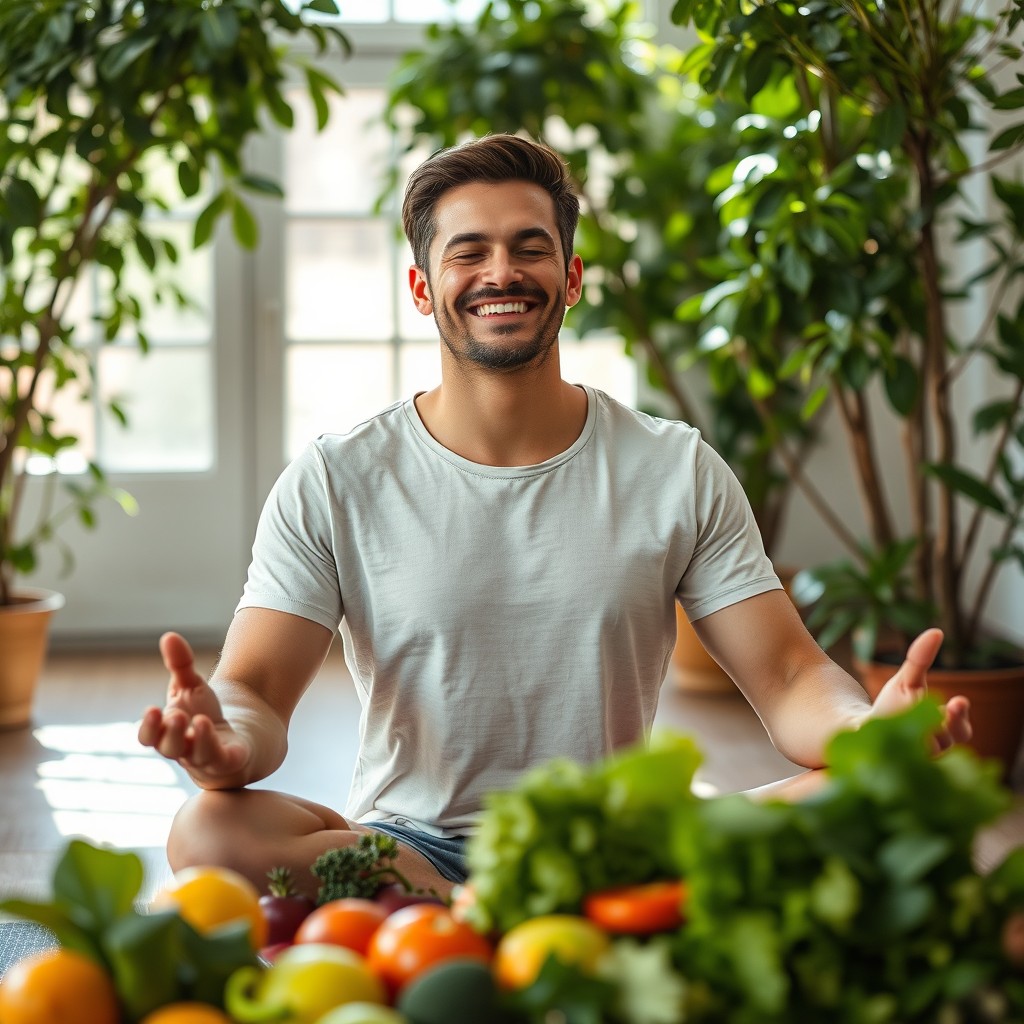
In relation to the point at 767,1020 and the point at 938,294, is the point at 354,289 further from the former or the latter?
the point at 767,1020

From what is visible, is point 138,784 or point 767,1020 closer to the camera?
point 767,1020

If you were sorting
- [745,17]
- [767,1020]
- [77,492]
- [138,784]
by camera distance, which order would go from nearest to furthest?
[767,1020], [745,17], [138,784], [77,492]

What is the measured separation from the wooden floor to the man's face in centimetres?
115

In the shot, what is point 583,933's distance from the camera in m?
0.76

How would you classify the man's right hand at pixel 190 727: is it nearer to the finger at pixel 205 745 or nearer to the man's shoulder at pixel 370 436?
the finger at pixel 205 745

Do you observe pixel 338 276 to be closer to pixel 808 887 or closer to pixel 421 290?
pixel 421 290

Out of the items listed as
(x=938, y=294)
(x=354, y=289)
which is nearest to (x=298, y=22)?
(x=938, y=294)

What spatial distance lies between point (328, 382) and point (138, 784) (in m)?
1.84

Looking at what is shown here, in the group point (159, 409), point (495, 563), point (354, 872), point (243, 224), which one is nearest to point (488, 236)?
point (495, 563)

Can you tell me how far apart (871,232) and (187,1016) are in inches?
99.7

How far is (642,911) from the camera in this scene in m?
0.76

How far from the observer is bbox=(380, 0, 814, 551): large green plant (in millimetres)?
3672

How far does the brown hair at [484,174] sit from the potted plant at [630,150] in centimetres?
145

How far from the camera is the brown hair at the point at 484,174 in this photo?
1.76 m
